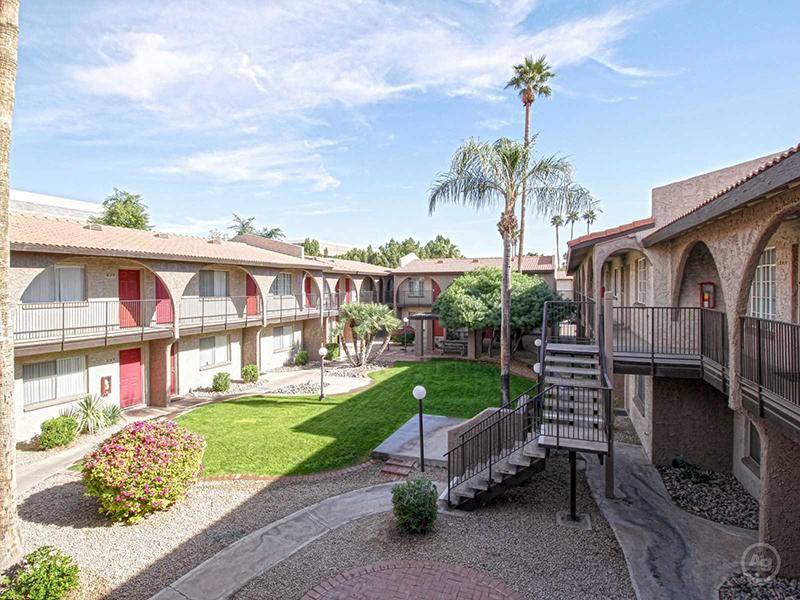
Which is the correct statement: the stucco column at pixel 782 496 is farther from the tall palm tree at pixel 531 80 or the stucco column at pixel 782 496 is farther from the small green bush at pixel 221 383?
the tall palm tree at pixel 531 80

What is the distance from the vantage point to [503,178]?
54.0 ft

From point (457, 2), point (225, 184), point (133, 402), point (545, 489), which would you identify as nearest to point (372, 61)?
point (457, 2)

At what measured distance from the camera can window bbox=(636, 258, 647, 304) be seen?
1584 centimetres

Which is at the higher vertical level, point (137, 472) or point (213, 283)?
point (213, 283)

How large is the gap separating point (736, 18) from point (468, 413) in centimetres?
1421

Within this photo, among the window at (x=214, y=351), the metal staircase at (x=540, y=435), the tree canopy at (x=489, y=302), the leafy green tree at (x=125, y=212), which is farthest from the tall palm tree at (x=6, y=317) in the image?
the leafy green tree at (x=125, y=212)

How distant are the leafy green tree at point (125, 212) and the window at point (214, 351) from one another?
809 inches

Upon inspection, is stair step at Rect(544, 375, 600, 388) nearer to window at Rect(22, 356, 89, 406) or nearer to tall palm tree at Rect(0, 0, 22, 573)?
tall palm tree at Rect(0, 0, 22, 573)

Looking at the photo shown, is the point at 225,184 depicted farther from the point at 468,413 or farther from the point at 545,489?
the point at 545,489

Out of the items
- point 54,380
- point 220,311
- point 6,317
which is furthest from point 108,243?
point 6,317

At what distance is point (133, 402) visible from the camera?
19.4 m

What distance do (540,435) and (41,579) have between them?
913 cm

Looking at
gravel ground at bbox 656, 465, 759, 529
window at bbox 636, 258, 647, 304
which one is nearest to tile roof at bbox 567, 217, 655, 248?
window at bbox 636, 258, 647, 304

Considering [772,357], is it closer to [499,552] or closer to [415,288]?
[499,552]
